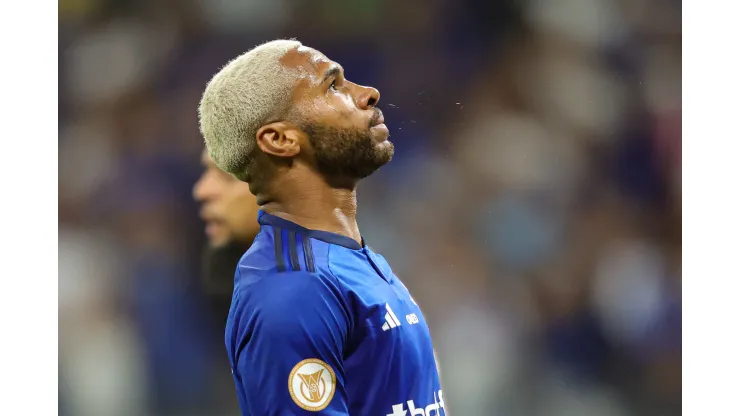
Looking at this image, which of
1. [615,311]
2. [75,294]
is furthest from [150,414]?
[615,311]

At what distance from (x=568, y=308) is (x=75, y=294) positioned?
2.15m

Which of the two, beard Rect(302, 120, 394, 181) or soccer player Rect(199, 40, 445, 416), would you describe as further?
beard Rect(302, 120, 394, 181)

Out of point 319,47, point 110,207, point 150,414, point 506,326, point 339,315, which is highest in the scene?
point 319,47

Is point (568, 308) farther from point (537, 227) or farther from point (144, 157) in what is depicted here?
point (144, 157)

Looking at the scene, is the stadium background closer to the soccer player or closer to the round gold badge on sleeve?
the soccer player

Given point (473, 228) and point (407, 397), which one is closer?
point (407, 397)

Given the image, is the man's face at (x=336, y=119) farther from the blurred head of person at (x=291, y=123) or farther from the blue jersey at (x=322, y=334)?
the blue jersey at (x=322, y=334)

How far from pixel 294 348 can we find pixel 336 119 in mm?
508

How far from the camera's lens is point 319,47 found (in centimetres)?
336

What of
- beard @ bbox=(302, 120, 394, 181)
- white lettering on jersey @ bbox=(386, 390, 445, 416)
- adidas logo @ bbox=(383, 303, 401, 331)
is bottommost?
white lettering on jersey @ bbox=(386, 390, 445, 416)

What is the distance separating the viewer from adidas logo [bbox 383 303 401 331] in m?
1.58

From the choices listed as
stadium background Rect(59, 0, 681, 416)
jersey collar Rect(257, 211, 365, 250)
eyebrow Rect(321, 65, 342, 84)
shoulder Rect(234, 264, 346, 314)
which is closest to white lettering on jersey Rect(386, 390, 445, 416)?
shoulder Rect(234, 264, 346, 314)

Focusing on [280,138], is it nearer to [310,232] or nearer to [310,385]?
[310,232]

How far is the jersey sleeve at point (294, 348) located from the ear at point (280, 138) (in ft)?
0.95
